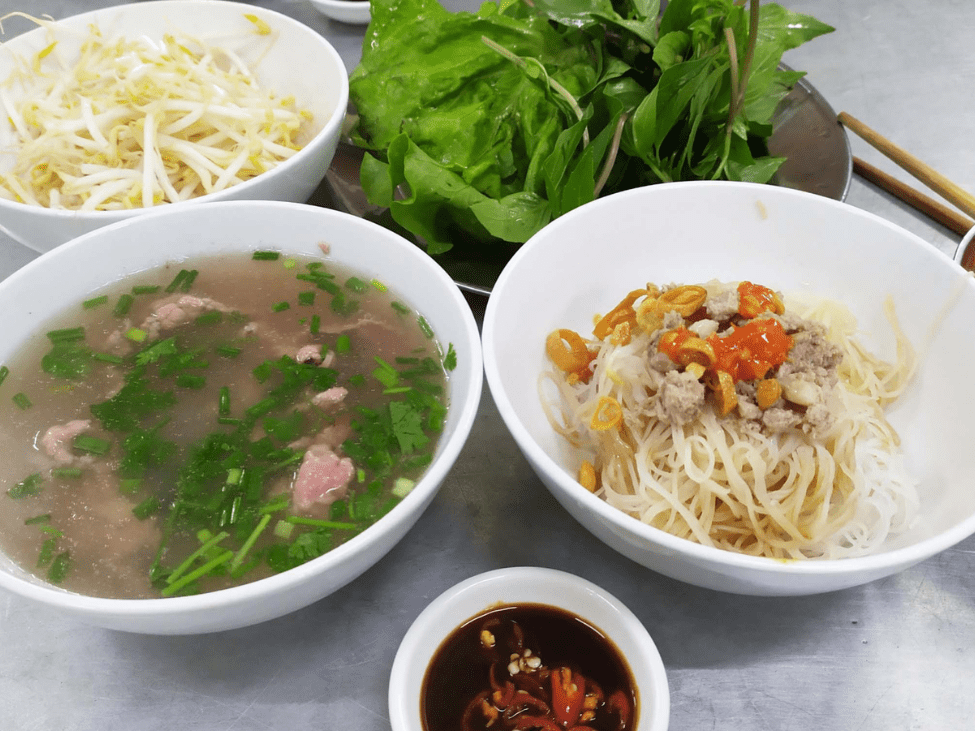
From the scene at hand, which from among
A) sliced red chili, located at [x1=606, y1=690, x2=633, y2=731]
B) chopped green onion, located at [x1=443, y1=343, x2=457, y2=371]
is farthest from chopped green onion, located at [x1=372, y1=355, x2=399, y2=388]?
sliced red chili, located at [x1=606, y1=690, x2=633, y2=731]

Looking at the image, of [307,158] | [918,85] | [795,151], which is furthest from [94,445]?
[918,85]

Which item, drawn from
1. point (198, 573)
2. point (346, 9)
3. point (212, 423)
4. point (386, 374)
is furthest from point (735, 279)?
point (346, 9)

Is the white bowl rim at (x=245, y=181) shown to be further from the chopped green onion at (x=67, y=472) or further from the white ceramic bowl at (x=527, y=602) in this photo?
the white ceramic bowl at (x=527, y=602)

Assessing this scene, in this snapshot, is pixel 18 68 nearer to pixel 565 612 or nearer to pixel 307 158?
pixel 307 158

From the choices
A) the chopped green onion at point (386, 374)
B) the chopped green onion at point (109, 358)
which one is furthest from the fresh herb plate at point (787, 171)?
the chopped green onion at point (109, 358)

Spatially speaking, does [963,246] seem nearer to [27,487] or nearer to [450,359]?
[450,359]

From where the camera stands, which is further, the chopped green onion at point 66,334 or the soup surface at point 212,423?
the chopped green onion at point 66,334
